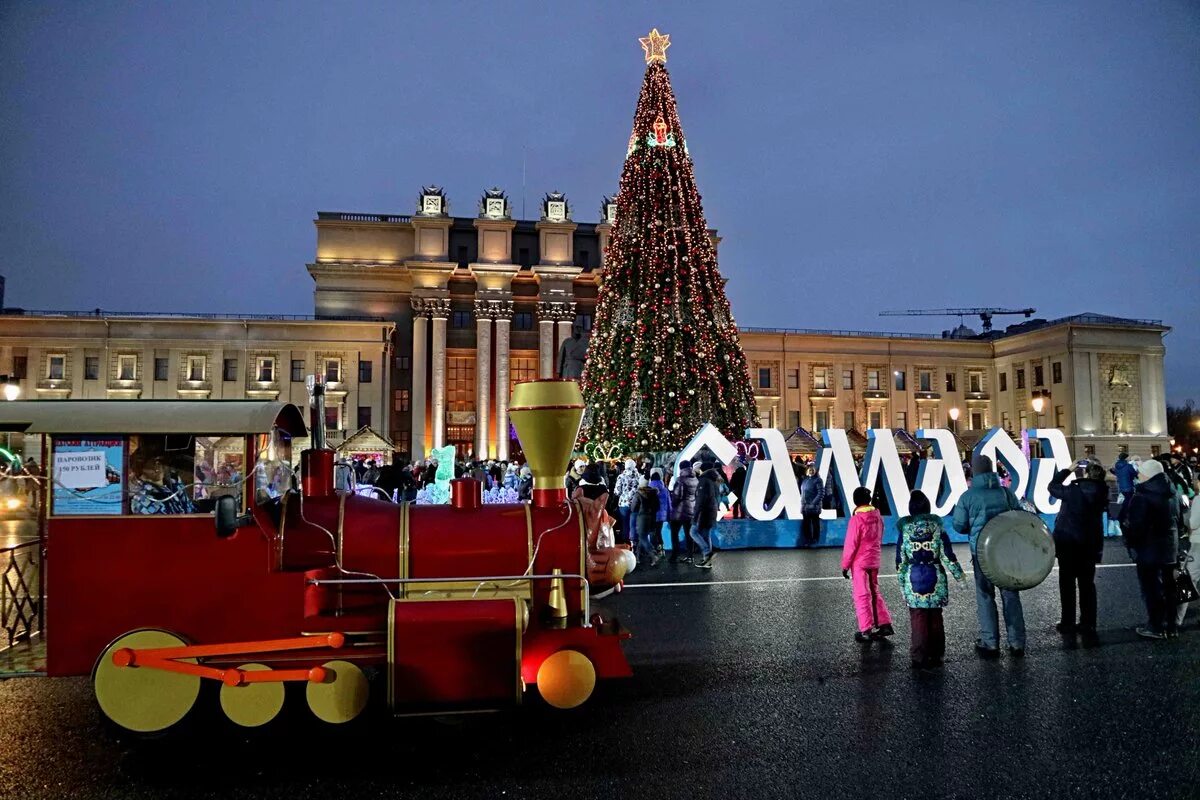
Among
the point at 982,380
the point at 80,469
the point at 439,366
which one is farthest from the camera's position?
the point at 982,380

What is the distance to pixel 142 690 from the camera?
5.49 metres

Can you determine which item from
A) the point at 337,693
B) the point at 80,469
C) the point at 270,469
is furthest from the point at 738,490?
the point at 80,469

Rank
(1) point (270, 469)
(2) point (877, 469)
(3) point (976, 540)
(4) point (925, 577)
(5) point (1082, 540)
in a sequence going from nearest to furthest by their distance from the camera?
(1) point (270, 469) < (4) point (925, 577) < (3) point (976, 540) < (5) point (1082, 540) < (2) point (877, 469)

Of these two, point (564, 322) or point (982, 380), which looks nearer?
point (564, 322)

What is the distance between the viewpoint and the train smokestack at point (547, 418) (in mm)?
5809

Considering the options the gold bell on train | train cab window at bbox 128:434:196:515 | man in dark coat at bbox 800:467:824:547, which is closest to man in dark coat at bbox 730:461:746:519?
man in dark coat at bbox 800:467:824:547

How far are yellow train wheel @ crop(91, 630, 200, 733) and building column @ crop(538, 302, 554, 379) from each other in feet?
183

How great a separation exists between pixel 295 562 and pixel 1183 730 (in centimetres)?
654

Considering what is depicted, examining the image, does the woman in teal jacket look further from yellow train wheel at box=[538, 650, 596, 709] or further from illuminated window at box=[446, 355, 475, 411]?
illuminated window at box=[446, 355, 475, 411]

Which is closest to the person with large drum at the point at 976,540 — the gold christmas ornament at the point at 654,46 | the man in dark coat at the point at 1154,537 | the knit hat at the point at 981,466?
the knit hat at the point at 981,466

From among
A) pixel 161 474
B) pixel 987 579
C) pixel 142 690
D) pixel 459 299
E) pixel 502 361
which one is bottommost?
pixel 142 690

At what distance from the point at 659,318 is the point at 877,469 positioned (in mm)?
9159

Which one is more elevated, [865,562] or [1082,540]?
[1082,540]

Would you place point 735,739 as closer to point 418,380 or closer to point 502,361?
point 418,380
